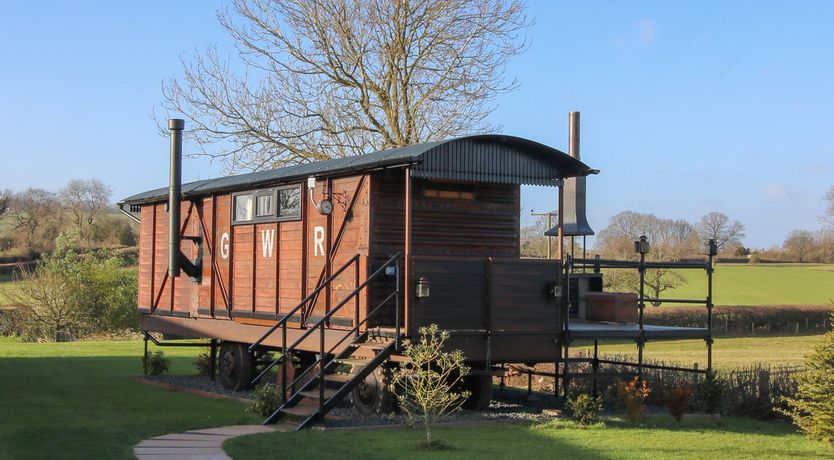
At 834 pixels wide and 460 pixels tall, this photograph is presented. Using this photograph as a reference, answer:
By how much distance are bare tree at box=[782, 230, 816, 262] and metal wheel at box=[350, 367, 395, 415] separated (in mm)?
66881

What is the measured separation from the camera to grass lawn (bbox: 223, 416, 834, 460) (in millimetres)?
10016

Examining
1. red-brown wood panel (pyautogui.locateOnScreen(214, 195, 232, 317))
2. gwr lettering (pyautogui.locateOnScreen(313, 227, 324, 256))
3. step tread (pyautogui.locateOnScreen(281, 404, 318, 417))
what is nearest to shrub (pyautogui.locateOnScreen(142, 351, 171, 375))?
red-brown wood panel (pyautogui.locateOnScreen(214, 195, 232, 317))

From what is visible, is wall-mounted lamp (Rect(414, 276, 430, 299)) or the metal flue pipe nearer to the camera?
wall-mounted lamp (Rect(414, 276, 430, 299))

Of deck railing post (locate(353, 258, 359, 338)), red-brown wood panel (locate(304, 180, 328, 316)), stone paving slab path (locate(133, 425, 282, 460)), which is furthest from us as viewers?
red-brown wood panel (locate(304, 180, 328, 316))

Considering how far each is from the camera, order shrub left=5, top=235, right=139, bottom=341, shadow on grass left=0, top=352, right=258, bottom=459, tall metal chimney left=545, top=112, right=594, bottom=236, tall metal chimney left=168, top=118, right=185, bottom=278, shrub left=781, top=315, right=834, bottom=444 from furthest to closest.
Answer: shrub left=5, top=235, right=139, bottom=341 → tall metal chimney left=545, top=112, right=594, bottom=236 → tall metal chimney left=168, top=118, right=185, bottom=278 → shrub left=781, top=315, right=834, bottom=444 → shadow on grass left=0, top=352, right=258, bottom=459

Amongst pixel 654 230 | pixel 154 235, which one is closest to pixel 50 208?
pixel 654 230

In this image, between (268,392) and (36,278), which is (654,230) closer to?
(36,278)

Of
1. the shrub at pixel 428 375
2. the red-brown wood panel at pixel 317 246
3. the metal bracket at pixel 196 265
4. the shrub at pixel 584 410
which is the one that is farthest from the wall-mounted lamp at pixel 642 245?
the metal bracket at pixel 196 265

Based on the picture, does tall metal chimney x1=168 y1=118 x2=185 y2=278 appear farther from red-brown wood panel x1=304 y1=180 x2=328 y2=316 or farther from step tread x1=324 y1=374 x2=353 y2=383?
step tread x1=324 y1=374 x2=353 y2=383

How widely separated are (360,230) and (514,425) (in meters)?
3.44

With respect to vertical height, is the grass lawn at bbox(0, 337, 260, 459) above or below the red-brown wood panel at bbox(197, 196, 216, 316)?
below

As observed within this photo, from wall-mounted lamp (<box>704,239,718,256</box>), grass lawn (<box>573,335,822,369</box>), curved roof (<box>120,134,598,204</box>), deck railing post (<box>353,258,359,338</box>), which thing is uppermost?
curved roof (<box>120,134,598,204</box>)

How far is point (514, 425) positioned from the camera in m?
12.5

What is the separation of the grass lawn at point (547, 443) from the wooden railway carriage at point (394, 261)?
1.32 metres
